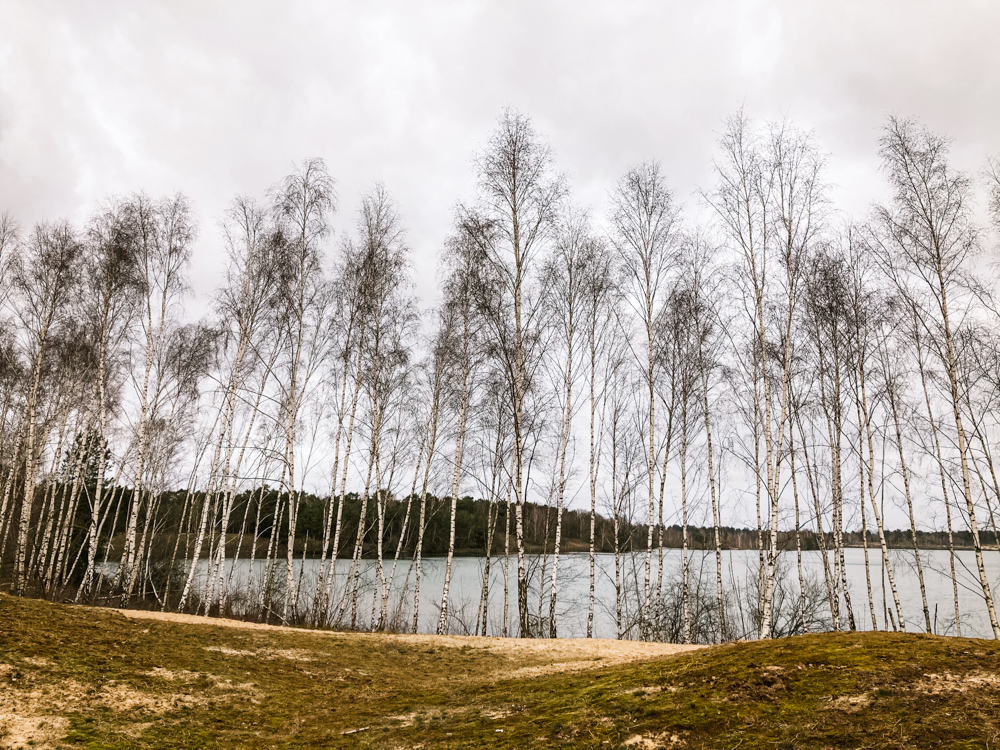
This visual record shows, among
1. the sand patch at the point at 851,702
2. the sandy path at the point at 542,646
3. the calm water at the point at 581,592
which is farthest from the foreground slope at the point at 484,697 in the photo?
the calm water at the point at 581,592

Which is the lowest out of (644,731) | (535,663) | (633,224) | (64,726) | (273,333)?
(535,663)

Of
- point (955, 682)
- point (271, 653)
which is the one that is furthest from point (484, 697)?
point (271, 653)

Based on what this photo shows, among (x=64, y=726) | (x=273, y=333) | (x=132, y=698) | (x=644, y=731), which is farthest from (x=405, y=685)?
(x=273, y=333)

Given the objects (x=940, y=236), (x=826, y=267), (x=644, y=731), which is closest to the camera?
(x=644, y=731)

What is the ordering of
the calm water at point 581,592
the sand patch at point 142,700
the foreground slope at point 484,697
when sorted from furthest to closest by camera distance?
the calm water at point 581,592 < the sand patch at point 142,700 < the foreground slope at point 484,697

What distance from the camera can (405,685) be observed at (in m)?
8.06

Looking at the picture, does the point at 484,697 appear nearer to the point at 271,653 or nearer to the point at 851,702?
the point at 851,702

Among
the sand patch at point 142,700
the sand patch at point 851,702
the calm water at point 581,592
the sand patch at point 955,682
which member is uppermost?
the sand patch at point 955,682

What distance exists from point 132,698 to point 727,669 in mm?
6541

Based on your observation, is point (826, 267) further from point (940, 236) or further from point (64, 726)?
point (64, 726)

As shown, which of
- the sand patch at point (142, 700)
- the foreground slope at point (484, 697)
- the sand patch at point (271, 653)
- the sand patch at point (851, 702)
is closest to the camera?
the foreground slope at point (484, 697)

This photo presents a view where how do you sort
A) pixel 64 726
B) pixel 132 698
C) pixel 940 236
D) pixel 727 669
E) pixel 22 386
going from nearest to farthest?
pixel 64 726 < pixel 727 669 < pixel 132 698 < pixel 940 236 < pixel 22 386

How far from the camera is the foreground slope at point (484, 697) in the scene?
418 cm

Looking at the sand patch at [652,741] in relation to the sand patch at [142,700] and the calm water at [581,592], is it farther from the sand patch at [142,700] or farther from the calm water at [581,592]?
the calm water at [581,592]
